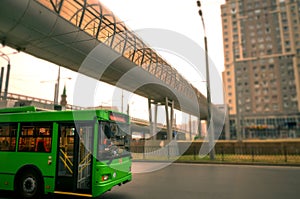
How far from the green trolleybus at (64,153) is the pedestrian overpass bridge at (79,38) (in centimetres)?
556

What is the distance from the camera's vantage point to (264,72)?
80812mm

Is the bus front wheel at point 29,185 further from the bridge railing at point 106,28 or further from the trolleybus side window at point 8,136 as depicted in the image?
the bridge railing at point 106,28

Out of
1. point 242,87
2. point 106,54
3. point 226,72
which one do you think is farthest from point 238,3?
point 106,54

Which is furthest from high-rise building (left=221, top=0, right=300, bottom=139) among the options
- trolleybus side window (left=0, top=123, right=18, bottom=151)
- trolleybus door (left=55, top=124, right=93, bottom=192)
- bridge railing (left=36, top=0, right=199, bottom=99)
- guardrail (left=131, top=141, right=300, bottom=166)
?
trolleybus side window (left=0, top=123, right=18, bottom=151)

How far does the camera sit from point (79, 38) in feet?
47.9

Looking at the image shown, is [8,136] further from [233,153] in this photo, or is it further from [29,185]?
[233,153]

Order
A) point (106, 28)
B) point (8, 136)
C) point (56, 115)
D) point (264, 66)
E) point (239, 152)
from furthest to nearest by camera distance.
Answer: point (264, 66)
point (239, 152)
point (106, 28)
point (8, 136)
point (56, 115)

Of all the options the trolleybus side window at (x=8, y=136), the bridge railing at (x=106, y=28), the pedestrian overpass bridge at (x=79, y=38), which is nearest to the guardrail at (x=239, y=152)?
the pedestrian overpass bridge at (x=79, y=38)

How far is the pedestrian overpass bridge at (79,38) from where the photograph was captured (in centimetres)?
1162

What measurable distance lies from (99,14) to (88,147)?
9.91 m

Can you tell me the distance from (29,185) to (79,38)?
9468mm

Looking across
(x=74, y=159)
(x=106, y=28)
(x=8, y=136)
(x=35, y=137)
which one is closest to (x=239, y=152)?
(x=106, y=28)

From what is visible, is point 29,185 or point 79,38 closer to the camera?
Answer: point 29,185

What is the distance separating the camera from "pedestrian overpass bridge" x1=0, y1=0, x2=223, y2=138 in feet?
38.1
